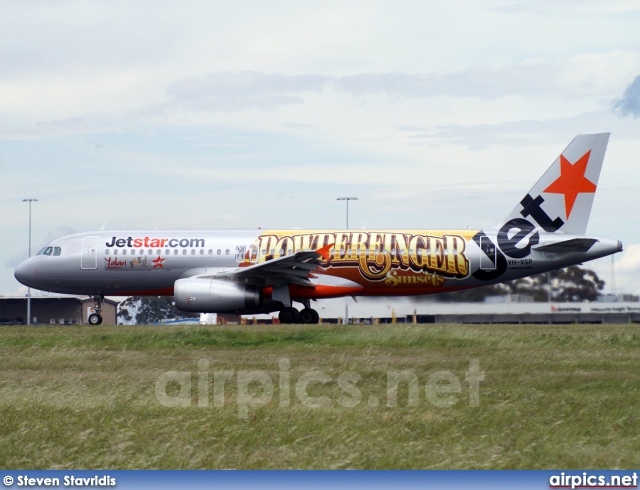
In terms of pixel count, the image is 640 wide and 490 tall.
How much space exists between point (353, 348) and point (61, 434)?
11041 millimetres

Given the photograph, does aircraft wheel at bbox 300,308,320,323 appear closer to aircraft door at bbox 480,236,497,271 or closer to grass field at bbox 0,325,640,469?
aircraft door at bbox 480,236,497,271

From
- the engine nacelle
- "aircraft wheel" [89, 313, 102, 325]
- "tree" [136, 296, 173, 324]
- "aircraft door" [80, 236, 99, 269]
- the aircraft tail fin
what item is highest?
the aircraft tail fin

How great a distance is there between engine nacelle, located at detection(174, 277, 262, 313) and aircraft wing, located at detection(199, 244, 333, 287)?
54 centimetres

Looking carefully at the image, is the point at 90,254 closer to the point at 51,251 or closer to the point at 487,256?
the point at 51,251

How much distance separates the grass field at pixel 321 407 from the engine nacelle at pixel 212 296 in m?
8.17

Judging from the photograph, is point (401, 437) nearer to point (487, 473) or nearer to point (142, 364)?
point (487, 473)

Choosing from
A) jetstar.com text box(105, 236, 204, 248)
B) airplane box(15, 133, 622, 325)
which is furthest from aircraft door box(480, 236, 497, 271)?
jetstar.com text box(105, 236, 204, 248)

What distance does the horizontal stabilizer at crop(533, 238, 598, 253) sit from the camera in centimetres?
3203

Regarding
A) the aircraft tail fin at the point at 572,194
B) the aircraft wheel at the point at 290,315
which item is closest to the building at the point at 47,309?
the aircraft wheel at the point at 290,315

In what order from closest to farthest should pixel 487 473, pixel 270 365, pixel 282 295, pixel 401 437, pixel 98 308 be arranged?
pixel 487 473
pixel 401 437
pixel 270 365
pixel 282 295
pixel 98 308

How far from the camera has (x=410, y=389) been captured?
1467 cm

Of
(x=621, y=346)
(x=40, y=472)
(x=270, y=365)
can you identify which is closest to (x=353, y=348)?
(x=270, y=365)

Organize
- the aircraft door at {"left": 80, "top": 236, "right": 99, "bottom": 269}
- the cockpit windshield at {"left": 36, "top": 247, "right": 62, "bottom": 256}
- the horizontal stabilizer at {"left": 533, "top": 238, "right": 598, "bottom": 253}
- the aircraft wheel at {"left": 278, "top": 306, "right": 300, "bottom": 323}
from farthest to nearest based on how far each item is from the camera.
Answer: the cockpit windshield at {"left": 36, "top": 247, "right": 62, "bottom": 256} < the aircraft door at {"left": 80, "top": 236, "right": 99, "bottom": 269} < the aircraft wheel at {"left": 278, "top": 306, "right": 300, "bottom": 323} < the horizontal stabilizer at {"left": 533, "top": 238, "right": 598, "bottom": 253}

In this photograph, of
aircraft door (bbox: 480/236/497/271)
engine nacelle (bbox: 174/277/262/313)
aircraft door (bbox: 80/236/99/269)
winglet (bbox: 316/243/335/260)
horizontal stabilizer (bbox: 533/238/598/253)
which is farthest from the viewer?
aircraft door (bbox: 80/236/99/269)
